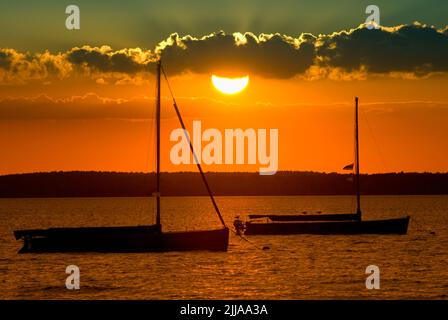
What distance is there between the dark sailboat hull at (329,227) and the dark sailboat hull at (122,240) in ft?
84.6

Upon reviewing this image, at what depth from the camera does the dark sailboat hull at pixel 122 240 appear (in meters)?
62.3

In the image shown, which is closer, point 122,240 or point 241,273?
point 241,273

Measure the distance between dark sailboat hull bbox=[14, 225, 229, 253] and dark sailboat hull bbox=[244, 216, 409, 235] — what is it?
1015 inches

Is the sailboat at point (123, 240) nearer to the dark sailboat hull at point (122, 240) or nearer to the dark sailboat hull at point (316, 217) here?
the dark sailboat hull at point (122, 240)

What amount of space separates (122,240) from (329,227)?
33.0 metres

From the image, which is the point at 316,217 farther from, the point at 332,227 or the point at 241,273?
the point at 241,273

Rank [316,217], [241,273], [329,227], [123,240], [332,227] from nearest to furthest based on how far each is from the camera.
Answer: [241,273], [123,240], [332,227], [329,227], [316,217]

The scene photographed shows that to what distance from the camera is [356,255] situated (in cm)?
6781

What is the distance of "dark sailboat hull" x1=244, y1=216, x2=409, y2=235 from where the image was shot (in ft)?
285

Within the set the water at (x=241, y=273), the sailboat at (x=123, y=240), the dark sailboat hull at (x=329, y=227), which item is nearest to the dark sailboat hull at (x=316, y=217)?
the dark sailboat hull at (x=329, y=227)

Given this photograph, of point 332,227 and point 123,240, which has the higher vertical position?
point 332,227

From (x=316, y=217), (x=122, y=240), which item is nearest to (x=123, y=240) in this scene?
(x=122, y=240)

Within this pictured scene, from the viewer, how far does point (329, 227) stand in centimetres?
8850
